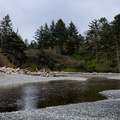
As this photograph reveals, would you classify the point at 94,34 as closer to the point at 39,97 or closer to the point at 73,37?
the point at 73,37

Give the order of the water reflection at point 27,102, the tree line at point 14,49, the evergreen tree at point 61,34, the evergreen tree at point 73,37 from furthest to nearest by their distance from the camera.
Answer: the evergreen tree at point 73,37
the evergreen tree at point 61,34
the tree line at point 14,49
the water reflection at point 27,102

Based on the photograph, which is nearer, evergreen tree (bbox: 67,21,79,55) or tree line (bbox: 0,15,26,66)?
tree line (bbox: 0,15,26,66)

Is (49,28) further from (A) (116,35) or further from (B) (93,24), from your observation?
(A) (116,35)

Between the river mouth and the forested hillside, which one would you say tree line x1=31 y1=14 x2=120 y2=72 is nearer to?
the forested hillside

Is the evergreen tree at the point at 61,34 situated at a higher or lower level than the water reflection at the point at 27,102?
higher

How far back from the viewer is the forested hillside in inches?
1837

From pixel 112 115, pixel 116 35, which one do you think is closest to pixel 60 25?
pixel 116 35

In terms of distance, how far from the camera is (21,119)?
21.2 ft

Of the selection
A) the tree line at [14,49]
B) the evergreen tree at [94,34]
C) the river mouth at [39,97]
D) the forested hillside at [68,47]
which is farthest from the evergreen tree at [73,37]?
the river mouth at [39,97]

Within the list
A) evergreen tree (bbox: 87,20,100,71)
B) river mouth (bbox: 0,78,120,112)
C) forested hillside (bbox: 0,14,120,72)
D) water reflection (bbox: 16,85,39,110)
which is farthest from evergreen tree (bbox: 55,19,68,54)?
water reflection (bbox: 16,85,39,110)

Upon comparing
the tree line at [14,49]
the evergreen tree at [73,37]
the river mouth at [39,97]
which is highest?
the evergreen tree at [73,37]

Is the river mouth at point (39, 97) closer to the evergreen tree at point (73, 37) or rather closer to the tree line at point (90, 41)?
the tree line at point (90, 41)

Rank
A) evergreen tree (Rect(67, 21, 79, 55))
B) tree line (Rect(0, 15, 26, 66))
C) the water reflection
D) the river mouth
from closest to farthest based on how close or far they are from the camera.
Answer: the water reflection
the river mouth
tree line (Rect(0, 15, 26, 66))
evergreen tree (Rect(67, 21, 79, 55))

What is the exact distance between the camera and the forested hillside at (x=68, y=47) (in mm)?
46656
